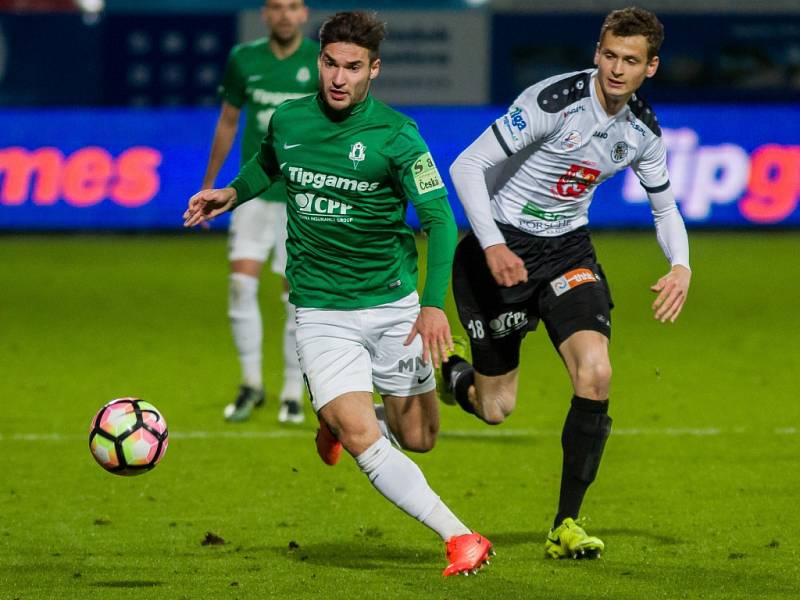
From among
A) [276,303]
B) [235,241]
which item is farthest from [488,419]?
[276,303]

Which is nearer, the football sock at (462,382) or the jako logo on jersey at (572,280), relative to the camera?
the jako logo on jersey at (572,280)

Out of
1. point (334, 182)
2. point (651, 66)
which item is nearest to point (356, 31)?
point (334, 182)

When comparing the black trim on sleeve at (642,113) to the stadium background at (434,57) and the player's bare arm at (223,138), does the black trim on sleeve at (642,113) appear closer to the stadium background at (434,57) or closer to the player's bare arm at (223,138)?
the player's bare arm at (223,138)

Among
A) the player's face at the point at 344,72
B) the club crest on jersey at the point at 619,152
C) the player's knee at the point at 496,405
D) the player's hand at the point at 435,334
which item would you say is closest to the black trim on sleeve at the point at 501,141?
the club crest on jersey at the point at 619,152

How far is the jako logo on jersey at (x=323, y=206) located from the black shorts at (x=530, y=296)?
1038 millimetres

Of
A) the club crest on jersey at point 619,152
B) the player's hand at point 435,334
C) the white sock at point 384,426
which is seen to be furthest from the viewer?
the white sock at point 384,426

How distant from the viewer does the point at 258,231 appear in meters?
9.05

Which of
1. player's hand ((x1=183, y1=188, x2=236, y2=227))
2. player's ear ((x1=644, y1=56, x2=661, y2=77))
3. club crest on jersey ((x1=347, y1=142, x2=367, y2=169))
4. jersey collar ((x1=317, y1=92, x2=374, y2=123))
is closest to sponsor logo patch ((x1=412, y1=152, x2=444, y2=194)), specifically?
club crest on jersey ((x1=347, y1=142, x2=367, y2=169))

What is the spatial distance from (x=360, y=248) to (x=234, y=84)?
3.41 m

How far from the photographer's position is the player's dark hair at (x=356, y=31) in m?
5.64

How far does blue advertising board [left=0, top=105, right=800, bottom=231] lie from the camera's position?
58.0ft

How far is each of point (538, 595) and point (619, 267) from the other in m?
11.0

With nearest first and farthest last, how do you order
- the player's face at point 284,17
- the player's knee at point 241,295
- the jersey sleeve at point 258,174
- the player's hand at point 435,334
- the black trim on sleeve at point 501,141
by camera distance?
the player's hand at point 435,334 → the jersey sleeve at point 258,174 → the black trim on sleeve at point 501,141 → the player's face at point 284,17 → the player's knee at point 241,295

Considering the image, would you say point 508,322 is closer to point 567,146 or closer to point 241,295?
point 567,146
